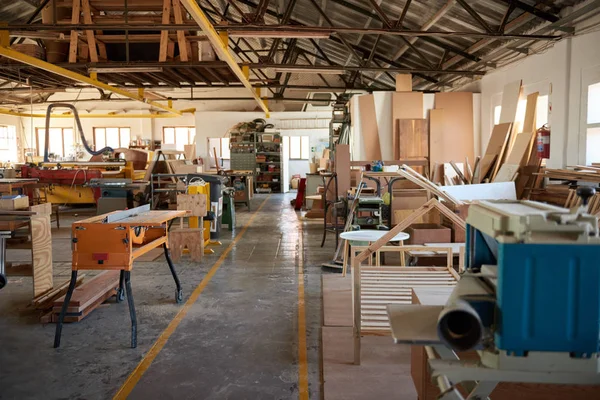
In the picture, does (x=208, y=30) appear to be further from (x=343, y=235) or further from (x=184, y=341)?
(x=184, y=341)

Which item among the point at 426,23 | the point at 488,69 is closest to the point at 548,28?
the point at 426,23

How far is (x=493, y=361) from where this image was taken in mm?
1367

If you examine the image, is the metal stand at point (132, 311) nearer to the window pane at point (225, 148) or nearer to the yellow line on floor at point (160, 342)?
the yellow line on floor at point (160, 342)

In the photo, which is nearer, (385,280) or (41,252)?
(385,280)

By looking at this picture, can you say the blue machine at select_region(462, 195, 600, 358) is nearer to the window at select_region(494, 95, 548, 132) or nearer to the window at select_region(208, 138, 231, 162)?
the window at select_region(494, 95, 548, 132)

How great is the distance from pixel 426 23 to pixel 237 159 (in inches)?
399

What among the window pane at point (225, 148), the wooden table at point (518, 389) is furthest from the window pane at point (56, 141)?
the wooden table at point (518, 389)

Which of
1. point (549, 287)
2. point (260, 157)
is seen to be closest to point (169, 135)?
point (260, 157)

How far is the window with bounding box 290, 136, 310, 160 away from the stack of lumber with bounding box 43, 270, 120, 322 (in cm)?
1432

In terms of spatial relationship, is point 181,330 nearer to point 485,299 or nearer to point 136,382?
point 136,382

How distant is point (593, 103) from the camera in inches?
254

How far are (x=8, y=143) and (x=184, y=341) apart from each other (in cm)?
1875

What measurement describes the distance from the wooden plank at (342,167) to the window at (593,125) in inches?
130

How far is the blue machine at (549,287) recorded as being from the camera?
130cm
